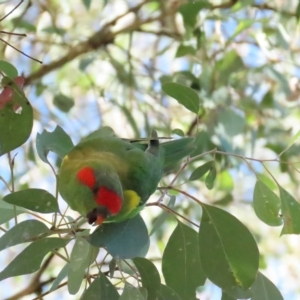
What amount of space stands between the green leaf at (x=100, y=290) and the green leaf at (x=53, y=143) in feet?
0.57

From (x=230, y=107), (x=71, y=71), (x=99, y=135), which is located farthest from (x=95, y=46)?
(x=99, y=135)

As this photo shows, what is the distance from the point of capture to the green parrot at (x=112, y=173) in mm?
581

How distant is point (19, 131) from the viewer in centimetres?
60

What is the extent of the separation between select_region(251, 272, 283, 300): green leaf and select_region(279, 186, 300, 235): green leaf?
7 centimetres

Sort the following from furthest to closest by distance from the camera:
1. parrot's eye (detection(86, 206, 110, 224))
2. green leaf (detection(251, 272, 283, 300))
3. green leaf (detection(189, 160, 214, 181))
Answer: green leaf (detection(189, 160, 214, 181)), green leaf (detection(251, 272, 283, 300)), parrot's eye (detection(86, 206, 110, 224))

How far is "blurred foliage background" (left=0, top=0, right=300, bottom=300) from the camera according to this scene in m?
1.17

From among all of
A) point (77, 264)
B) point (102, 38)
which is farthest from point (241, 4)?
point (77, 264)

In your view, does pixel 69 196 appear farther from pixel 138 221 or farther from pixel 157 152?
pixel 157 152

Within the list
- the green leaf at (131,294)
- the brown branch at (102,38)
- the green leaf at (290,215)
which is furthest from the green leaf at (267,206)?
the brown branch at (102,38)

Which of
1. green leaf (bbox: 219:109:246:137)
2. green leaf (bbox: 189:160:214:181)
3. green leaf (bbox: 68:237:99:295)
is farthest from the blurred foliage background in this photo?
green leaf (bbox: 68:237:99:295)

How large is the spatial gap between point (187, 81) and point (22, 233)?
74cm

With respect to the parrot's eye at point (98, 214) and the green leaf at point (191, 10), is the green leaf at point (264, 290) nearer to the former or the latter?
the parrot's eye at point (98, 214)

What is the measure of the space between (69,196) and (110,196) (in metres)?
0.07

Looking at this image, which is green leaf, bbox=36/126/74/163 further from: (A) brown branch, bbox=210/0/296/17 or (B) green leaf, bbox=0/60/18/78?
(A) brown branch, bbox=210/0/296/17
